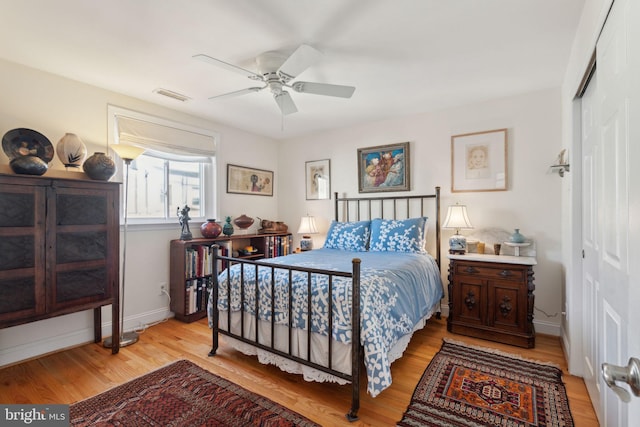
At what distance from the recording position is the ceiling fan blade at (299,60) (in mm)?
1924

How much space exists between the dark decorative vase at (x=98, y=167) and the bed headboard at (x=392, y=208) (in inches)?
104

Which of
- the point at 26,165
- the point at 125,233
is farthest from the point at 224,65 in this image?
the point at 125,233

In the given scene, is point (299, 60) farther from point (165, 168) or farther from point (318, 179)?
point (318, 179)

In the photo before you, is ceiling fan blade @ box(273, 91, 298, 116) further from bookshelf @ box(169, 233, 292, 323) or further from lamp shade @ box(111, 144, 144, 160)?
bookshelf @ box(169, 233, 292, 323)

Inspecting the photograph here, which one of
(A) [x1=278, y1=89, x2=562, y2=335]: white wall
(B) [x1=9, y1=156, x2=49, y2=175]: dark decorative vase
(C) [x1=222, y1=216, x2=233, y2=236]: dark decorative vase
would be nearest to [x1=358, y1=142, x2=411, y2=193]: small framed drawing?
(A) [x1=278, y1=89, x2=562, y2=335]: white wall

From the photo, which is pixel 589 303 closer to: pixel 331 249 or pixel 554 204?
pixel 554 204

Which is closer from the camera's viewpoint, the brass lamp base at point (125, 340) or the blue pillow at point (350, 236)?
the brass lamp base at point (125, 340)

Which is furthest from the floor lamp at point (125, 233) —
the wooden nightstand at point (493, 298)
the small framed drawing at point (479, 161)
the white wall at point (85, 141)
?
the small framed drawing at point (479, 161)

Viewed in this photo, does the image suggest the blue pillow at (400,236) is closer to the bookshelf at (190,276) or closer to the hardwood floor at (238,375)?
the hardwood floor at (238,375)

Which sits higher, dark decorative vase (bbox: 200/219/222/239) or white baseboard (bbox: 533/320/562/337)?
dark decorative vase (bbox: 200/219/222/239)

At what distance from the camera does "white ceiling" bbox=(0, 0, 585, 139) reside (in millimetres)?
1804

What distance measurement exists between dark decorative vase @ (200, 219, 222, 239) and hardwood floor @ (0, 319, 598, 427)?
111 cm

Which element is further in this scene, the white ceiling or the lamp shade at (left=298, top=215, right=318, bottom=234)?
the lamp shade at (left=298, top=215, right=318, bottom=234)

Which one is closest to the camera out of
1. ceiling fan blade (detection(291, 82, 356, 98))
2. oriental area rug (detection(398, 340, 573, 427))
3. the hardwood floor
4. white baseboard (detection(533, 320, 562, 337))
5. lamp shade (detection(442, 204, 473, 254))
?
oriental area rug (detection(398, 340, 573, 427))
